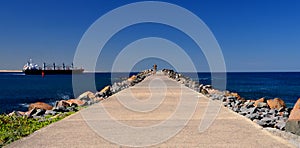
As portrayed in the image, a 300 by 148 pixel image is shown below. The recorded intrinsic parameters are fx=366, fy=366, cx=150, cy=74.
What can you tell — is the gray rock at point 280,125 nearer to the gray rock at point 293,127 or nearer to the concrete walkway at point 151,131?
the concrete walkway at point 151,131

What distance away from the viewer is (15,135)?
6738mm

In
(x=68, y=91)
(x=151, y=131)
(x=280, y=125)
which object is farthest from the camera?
(x=68, y=91)

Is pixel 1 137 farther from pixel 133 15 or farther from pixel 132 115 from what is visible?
→ pixel 133 15

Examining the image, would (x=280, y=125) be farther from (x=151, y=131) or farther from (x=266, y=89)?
(x=266, y=89)

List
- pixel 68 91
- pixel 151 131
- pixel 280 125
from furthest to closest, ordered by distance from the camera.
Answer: pixel 68 91 < pixel 280 125 < pixel 151 131

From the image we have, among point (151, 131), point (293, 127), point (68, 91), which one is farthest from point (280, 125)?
point (68, 91)

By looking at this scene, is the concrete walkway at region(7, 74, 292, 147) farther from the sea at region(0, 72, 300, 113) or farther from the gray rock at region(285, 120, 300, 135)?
the sea at region(0, 72, 300, 113)

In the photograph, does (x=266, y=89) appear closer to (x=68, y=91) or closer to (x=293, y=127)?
(x=68, y=91)

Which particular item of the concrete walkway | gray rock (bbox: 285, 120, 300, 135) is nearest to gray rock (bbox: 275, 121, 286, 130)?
the concrete walkway

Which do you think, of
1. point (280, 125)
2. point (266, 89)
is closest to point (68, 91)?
point (266, 89)

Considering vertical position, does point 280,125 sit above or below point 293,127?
below

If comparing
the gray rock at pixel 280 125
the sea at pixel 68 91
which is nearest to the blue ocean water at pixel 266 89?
the sea at pixel 68 91

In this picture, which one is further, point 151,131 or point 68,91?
point 68,91

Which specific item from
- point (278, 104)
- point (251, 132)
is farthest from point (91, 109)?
A: point (278, 104)
